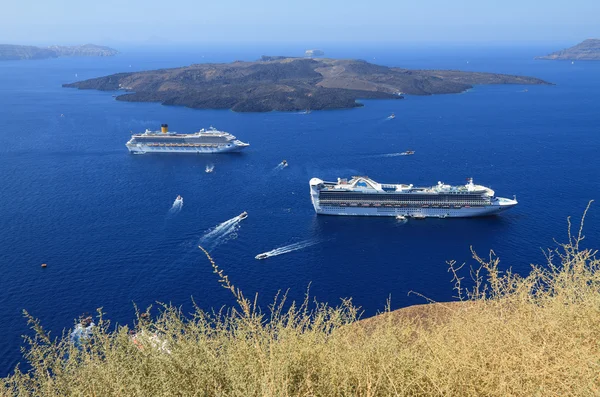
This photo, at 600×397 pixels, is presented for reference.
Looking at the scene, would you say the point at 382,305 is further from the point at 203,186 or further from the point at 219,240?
the point at 203,186

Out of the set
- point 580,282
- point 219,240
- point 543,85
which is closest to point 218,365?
point 580,282

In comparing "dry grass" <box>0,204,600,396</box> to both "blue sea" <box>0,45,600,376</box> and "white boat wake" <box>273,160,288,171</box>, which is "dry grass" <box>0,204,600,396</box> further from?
"white boat wake" <box>273,160,288,171</box>

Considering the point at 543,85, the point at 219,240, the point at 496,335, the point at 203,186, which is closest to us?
the point at 496,335

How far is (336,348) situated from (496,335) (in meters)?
2.69

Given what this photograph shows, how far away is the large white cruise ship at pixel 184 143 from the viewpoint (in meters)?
60.6

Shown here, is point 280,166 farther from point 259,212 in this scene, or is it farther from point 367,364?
point 367,364

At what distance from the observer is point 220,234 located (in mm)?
33344

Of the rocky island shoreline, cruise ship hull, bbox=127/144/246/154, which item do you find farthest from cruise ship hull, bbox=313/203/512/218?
the rocky island shoreline

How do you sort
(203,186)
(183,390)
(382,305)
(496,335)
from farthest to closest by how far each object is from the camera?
(203,186)
(382,305)
(496,335)
(183,390)

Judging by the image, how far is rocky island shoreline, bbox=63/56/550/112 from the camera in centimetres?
9894

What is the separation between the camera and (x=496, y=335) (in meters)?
7.23

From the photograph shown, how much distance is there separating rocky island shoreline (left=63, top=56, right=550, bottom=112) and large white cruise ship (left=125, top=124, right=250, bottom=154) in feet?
110

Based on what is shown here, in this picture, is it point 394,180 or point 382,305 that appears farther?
point 394,180

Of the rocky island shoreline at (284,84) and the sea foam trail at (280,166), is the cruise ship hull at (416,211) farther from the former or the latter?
the rocky island shoreline at (284,84)
